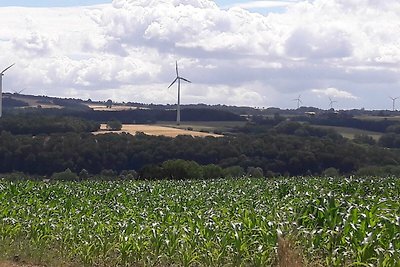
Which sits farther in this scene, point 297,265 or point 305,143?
point 305,143

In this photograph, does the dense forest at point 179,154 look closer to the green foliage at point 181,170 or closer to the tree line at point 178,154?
the tree line at point 178,154

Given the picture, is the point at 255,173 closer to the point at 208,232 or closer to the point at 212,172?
the point at 212,172

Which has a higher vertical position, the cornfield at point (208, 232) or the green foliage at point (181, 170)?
the cornfield at point (208, 232)

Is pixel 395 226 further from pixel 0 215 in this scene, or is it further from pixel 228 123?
pixel 228 123

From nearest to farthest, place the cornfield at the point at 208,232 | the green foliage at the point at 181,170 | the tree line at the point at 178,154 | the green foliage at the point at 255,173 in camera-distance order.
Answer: the cornfield at the point at 208,232 → the green foliage at the point at 255,173 → the green foliage at the point at 181,170 → the tree line at the point at 178,154

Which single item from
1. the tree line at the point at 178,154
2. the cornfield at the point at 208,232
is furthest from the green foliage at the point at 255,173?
the cornfield at the point at 208,232

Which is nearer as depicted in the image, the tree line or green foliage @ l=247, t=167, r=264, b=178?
green foliage @ l=247, t=167, r=264, b=178

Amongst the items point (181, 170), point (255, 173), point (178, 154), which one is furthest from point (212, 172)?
point (178, 154)

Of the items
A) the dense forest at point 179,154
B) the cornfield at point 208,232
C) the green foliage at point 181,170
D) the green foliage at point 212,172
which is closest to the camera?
the cornfield at point 208,232

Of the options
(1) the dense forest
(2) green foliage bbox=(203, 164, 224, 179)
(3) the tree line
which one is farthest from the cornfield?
(3) the tree line

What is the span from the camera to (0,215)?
679 inches

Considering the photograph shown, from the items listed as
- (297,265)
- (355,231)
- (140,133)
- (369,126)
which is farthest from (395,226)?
(369,126)

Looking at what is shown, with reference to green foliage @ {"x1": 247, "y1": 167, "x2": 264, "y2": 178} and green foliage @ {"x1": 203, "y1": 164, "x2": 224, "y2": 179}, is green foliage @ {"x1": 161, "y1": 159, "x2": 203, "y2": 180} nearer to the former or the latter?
green foliage @ {"x1": 203, "y1": 164, "x2": 224, "y2": 179}

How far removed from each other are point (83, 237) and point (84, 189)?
467 inches
